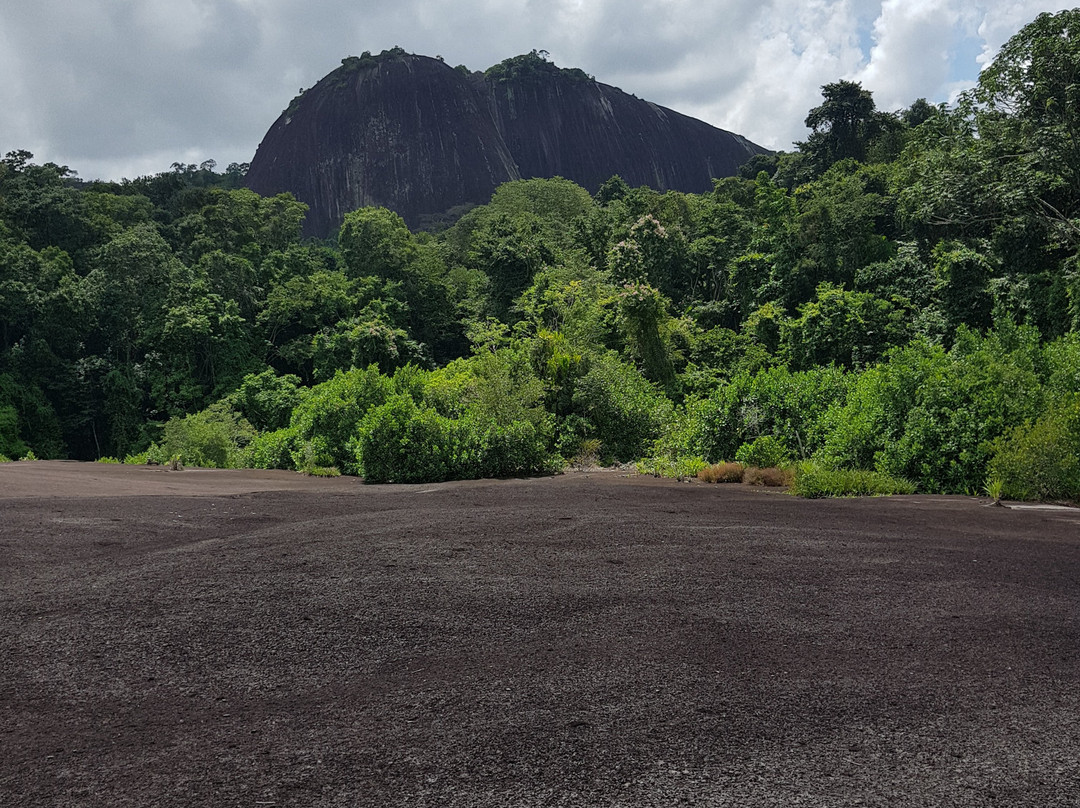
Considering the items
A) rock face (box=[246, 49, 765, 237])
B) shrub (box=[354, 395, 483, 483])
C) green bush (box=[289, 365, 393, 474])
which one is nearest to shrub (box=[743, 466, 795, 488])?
shrub (box=[354, 395, 483, 483])

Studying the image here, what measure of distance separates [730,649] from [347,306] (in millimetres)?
36636

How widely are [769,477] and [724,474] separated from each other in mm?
909

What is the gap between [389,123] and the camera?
89.6m

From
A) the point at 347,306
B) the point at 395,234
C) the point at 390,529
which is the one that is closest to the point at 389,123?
the point at 395,234

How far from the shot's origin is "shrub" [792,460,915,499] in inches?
433

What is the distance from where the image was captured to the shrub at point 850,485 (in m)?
11.0

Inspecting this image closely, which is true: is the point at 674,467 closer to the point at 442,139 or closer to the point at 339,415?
the point at 339,415

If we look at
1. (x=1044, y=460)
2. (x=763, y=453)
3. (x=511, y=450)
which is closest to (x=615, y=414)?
(x=511, y=450)

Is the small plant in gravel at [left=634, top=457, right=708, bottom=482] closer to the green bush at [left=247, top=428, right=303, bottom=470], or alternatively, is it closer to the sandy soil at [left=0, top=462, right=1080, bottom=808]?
the sandy soil at [left=0, top=462, right=1080, bottom=808]

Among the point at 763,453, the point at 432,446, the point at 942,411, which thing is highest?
the point at 942,411

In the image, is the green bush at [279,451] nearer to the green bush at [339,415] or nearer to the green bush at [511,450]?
the green bush at [339,415]

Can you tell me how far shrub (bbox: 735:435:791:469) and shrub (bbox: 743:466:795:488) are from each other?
0.72 meters

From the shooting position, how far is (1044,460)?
9.70 meters

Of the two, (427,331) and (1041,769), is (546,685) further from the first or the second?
(427,331)
